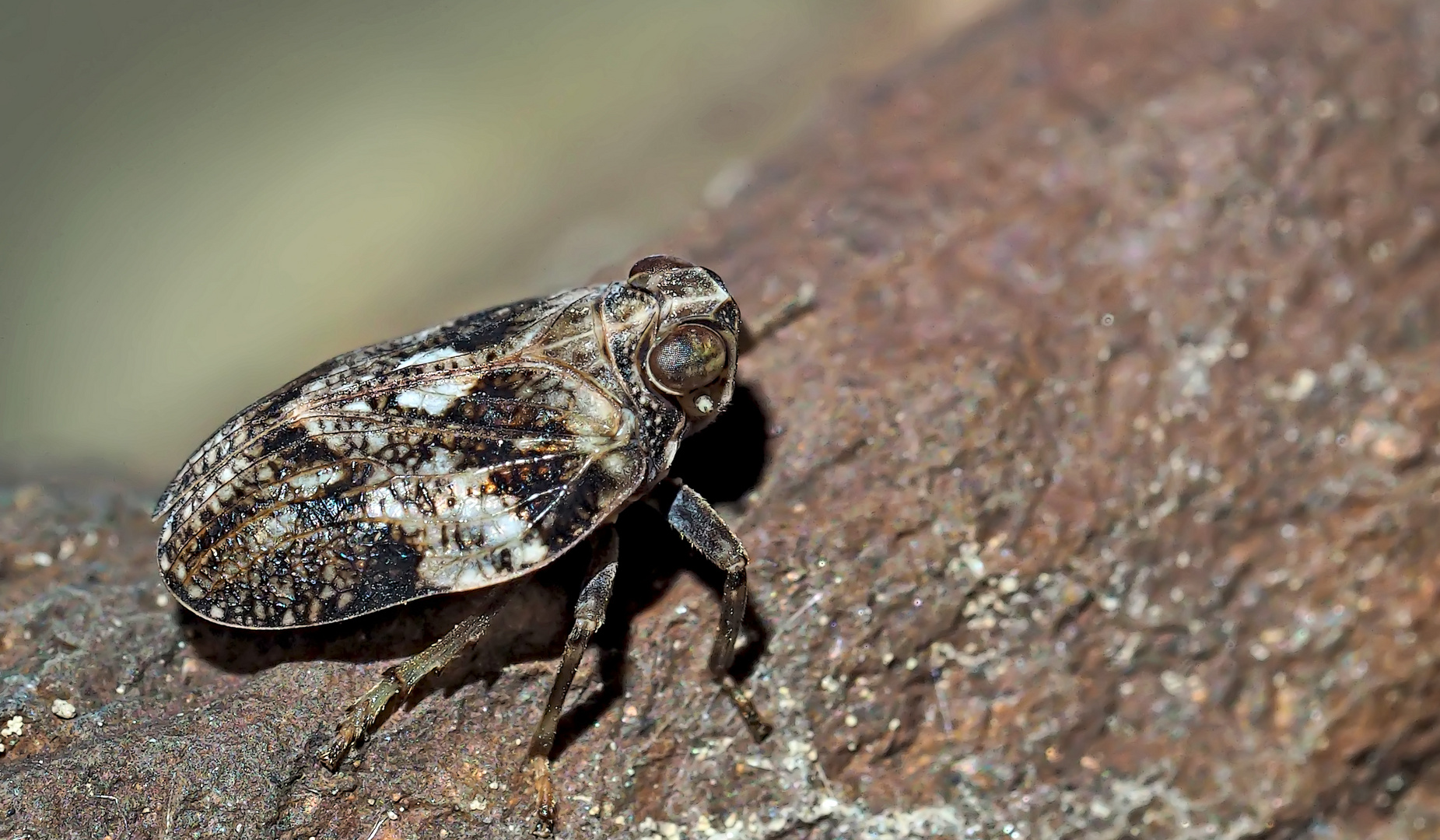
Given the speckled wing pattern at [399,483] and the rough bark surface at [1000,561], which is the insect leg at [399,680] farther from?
the speckled wing pattern at [399,483]

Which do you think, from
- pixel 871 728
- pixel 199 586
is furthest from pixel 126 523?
pixel 871 728

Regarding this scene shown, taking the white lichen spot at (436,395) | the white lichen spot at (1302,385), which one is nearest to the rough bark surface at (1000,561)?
the white lichen spot at (1302,385)

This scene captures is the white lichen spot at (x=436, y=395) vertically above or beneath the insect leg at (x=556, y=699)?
above

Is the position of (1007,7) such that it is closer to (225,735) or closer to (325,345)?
(325,345)

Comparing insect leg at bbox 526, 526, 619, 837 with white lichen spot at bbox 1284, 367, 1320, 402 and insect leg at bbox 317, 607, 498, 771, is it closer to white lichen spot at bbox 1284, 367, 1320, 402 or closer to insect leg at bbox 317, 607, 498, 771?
insect leg at bbox 317, 607, 498, 771

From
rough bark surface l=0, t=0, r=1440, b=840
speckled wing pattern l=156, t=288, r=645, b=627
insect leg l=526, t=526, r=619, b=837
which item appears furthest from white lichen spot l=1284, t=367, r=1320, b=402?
insect leg l=526, t=526, r=619, b=837

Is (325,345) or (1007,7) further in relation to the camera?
(325,345)

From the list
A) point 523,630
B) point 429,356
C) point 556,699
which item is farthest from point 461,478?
point 556,699
